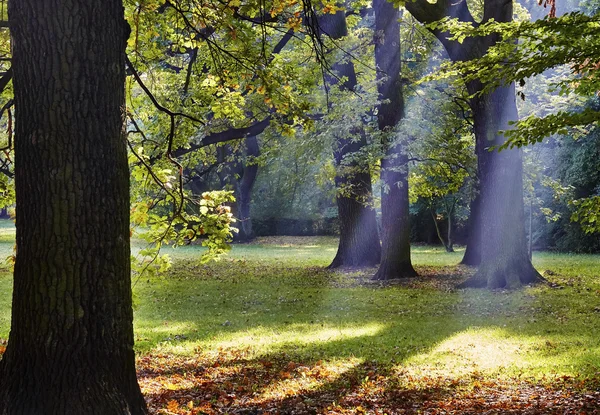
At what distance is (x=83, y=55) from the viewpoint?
3982 mm

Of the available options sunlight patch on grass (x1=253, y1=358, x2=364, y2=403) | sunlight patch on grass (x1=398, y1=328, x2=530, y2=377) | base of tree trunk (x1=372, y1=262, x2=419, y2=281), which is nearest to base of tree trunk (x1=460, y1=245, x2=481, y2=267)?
base of tree trunk (x1=372, y1=262, x2=419, y2=281)

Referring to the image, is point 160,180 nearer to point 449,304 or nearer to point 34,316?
point 34,316

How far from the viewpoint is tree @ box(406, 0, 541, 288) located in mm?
14680

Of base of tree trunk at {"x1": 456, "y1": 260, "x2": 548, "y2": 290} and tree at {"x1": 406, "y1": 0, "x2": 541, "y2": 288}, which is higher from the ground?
tree at {"x1": 406, "y1": 0, "x2": 541, "y2": 288}

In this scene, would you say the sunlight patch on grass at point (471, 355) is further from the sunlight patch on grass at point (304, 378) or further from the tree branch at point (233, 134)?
the tree branch at point (233, 134)

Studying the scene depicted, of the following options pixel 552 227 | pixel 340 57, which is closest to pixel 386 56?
pixel 340 57

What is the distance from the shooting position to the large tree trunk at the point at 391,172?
18.2 m

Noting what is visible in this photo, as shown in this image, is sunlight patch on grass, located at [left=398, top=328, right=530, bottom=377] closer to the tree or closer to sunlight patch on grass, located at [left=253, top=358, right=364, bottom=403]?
sunlight patch on grass, located at [left=253, top=358, right=364, bottom=403]

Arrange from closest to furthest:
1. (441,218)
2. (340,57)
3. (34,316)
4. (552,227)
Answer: (34,316), (340,57), (552,227), (441,218)

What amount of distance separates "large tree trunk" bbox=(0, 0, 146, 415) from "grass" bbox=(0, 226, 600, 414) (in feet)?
5.23

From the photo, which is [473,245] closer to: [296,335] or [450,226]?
[450,226]

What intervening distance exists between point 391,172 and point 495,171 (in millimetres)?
3605

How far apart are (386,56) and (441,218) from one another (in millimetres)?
20612

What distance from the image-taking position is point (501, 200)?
15.2 m
